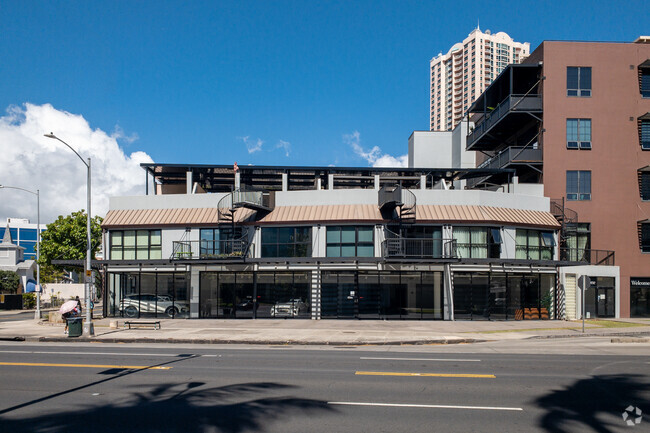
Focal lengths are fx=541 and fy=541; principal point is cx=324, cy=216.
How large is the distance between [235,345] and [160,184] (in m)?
22.0

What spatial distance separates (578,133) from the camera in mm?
36656

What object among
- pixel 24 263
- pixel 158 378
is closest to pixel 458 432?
pixel 158 378

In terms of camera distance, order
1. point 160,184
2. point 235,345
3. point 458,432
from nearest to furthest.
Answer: point 458,432 → point 235,345 → point 160,184

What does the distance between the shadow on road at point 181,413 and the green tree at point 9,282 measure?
63523mm

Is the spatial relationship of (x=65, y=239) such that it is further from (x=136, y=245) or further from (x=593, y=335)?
(x=593, y=335)

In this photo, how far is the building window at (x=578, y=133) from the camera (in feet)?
120

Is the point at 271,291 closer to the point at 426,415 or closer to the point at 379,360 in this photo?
the point at 379,360

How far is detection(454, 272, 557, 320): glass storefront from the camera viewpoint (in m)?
31.5

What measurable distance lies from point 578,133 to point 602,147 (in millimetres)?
1860

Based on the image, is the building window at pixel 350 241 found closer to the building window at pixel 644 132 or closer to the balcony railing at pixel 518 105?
the balcony railing at pixel 518 105

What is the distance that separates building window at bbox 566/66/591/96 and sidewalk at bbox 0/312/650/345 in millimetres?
15708

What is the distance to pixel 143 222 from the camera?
1330 inches

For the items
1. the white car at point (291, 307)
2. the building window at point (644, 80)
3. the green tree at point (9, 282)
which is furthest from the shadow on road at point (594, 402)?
the green tree at point (9, 282)

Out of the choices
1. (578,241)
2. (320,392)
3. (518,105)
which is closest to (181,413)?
(320,392)
